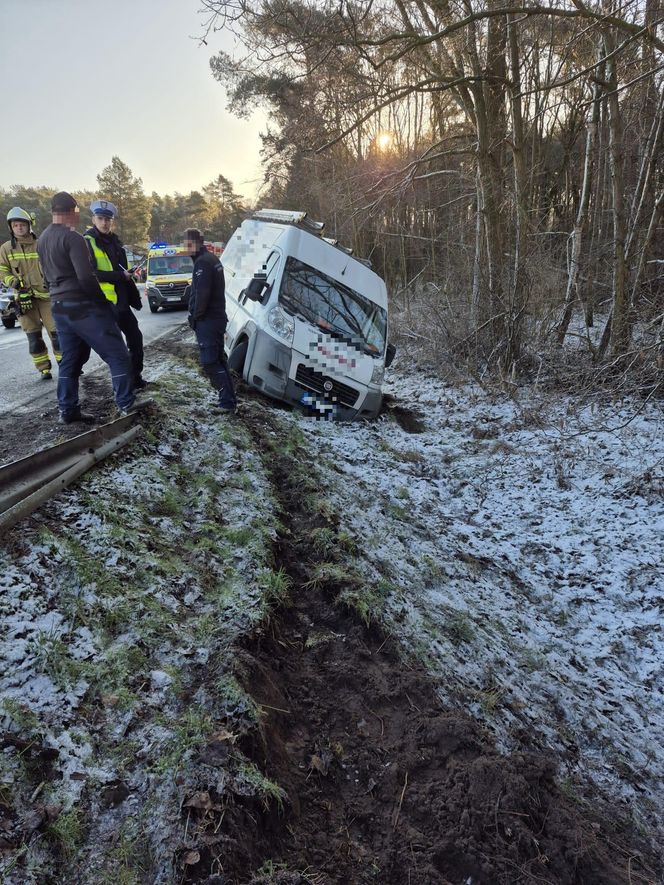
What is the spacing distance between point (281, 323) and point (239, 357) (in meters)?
1.07

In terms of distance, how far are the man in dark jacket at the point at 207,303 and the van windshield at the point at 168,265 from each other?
12.5 metres

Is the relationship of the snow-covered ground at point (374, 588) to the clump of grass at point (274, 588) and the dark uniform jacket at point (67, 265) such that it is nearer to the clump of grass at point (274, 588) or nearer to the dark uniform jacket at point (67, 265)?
the clump of grass at point (274, 588)

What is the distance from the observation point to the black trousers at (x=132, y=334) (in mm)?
6012

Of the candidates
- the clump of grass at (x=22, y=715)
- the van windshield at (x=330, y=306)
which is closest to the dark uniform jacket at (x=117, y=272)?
the van windshield at (x=330, y=306)

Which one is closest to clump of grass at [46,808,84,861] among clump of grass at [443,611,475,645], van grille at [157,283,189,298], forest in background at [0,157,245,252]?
clump of grass at [443,611,475,645]

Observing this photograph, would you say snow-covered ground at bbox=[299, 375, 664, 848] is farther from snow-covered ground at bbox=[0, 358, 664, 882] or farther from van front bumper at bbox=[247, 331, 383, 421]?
van front bumper at bbox=[247, 331, 383, 421]

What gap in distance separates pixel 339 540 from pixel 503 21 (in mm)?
9962

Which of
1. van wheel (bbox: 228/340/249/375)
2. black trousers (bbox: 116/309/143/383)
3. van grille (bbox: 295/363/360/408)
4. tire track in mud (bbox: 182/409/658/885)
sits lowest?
tire track in mud (bbox: 182/409/658/885)

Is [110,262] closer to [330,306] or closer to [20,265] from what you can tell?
[20,265]

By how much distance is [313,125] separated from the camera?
9.09 meters

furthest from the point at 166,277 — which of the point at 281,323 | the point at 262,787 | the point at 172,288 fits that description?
the point at 262,787

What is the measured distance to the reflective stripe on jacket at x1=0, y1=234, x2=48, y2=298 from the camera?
6586 millimetres

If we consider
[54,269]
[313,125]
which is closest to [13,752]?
[54,269]

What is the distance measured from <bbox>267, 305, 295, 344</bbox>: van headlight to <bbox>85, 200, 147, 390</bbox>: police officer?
1.80 m
